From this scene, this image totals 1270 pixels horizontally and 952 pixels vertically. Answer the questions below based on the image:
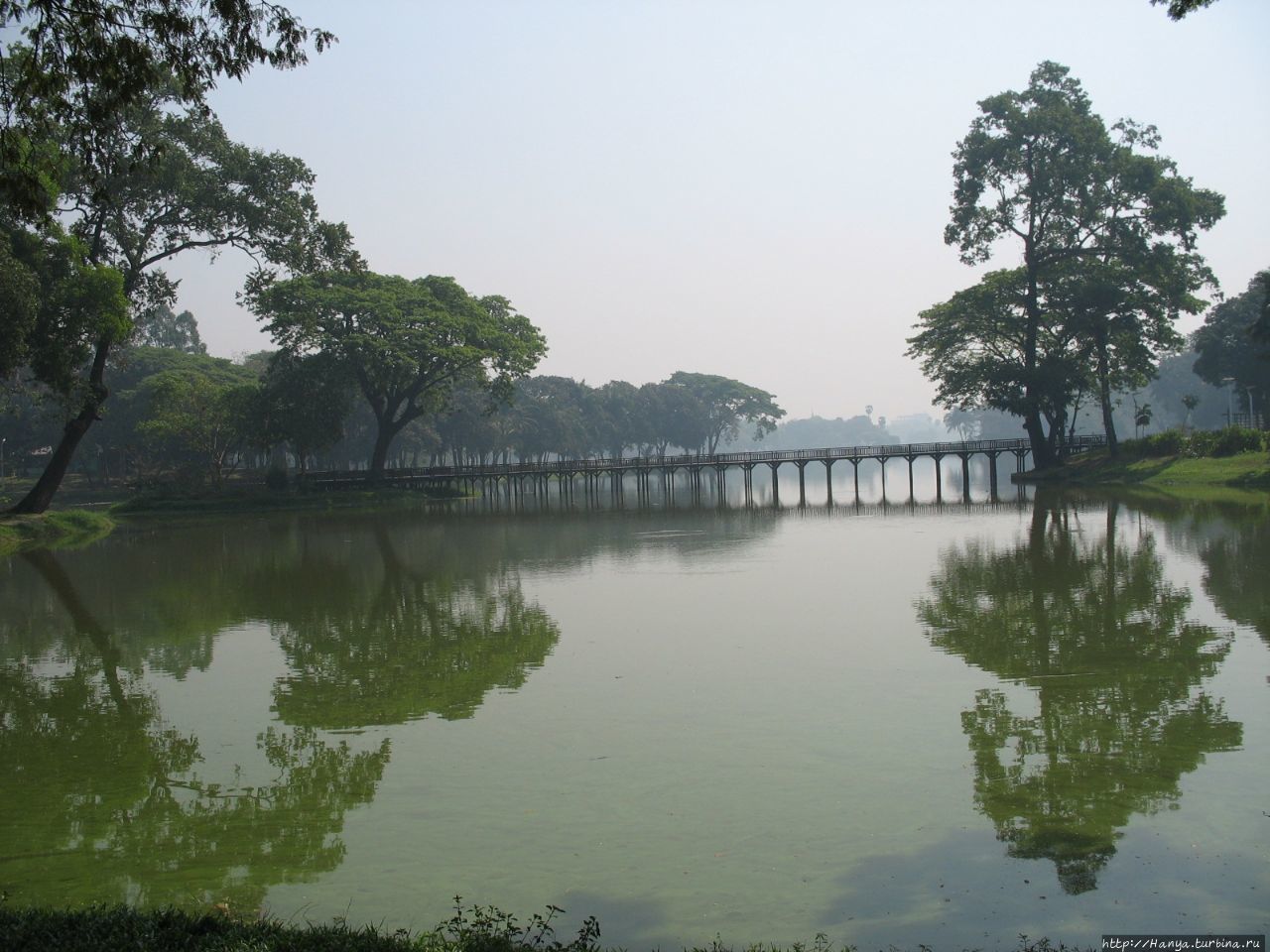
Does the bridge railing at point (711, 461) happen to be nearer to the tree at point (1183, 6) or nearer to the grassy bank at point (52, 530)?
the grassy bank at point (52, 530)

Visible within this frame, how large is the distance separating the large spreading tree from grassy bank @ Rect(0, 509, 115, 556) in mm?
41447

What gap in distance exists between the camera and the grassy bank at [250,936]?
199 inches

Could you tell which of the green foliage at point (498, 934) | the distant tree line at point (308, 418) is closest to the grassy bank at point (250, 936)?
the green foliage at point (498, 934)

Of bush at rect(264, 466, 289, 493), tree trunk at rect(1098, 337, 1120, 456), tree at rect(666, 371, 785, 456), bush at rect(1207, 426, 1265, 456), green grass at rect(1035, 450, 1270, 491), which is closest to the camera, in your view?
green grass at rect(1035, 450, 1270, 491)

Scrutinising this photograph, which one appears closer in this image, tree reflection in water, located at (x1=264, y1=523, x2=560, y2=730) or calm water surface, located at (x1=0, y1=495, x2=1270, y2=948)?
calm water surface, located at (x1=0, y1=495, x2=1270, y2=948)

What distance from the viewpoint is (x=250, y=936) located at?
5203mm

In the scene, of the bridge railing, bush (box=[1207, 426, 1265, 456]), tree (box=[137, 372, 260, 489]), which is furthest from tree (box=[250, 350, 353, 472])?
bush (box=[1207, 426, 1265, 456])

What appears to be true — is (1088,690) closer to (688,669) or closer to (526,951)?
(688,669)

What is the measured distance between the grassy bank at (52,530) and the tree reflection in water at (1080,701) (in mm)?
29491

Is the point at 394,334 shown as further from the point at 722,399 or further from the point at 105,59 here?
the point at 722,399

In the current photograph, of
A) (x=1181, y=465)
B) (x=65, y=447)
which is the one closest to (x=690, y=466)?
(x=1181, y=465)

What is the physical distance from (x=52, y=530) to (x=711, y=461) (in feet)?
142

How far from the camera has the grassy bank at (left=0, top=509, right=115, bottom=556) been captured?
35625mm

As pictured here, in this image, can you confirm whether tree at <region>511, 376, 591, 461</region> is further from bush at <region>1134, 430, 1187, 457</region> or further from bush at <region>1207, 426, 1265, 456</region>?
bush at <region>1207, 426, 1265, 456</region>
